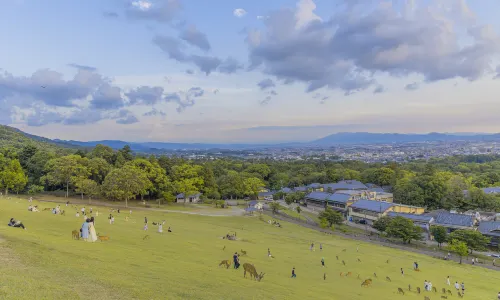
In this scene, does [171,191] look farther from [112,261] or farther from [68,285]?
[68,285]

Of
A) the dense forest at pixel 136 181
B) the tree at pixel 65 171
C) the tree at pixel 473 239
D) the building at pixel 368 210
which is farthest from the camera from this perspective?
the building at pixel 368 210

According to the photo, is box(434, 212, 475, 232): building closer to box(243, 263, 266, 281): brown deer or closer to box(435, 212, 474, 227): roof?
box(435, 212, 474, 227): roof

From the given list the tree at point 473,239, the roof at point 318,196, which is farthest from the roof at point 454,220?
the roof at point 318,196

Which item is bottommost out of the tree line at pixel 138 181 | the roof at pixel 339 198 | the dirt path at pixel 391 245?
the dirt path at pixel 391 245

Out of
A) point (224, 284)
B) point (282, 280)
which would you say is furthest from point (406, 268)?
point (224, 284)

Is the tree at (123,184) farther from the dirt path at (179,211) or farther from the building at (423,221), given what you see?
the building at (423,221)

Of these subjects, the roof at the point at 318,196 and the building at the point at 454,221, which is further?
the roof at the point at 318,196

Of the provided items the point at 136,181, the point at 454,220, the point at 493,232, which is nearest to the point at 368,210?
the point at 454,220
